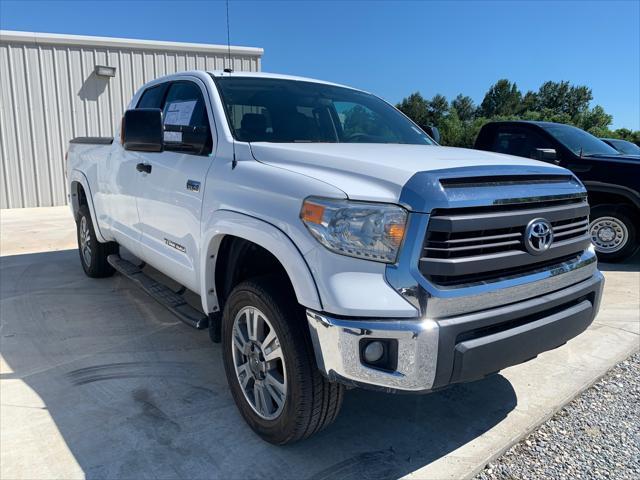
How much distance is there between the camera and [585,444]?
2570 millimetres

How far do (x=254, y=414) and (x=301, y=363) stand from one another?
61cm

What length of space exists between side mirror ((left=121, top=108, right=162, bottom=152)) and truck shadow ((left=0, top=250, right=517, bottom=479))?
1.53 metres

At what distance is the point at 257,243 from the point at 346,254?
1.77 ft

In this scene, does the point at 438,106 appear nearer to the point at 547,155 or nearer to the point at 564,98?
the point at 564,98

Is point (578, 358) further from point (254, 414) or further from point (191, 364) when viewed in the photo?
point (191, 364)

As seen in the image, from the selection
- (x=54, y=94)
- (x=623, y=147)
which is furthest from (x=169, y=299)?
(x=54, y=94)

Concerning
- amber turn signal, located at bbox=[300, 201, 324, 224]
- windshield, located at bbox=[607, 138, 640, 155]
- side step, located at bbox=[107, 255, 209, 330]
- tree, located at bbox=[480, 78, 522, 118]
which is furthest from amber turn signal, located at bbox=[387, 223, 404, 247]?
tree, located at bbox=[480, 78, 522, 118]

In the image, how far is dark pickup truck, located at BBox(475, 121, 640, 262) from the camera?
6.10 metres

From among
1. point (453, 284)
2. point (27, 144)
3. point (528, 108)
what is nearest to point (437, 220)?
point (453, 284)

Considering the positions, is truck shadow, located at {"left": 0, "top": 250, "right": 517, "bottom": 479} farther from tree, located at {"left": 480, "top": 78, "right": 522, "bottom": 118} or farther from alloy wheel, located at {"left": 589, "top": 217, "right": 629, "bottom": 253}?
tree, located at {"left": 480, "top": 78, "right": 522, "bottom": 118}

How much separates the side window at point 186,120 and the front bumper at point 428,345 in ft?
4.85

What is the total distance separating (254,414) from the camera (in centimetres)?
255

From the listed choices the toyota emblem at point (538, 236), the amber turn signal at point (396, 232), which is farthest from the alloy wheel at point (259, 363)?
the toyota emblem at point (538, 236)

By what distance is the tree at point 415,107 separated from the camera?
233ft
